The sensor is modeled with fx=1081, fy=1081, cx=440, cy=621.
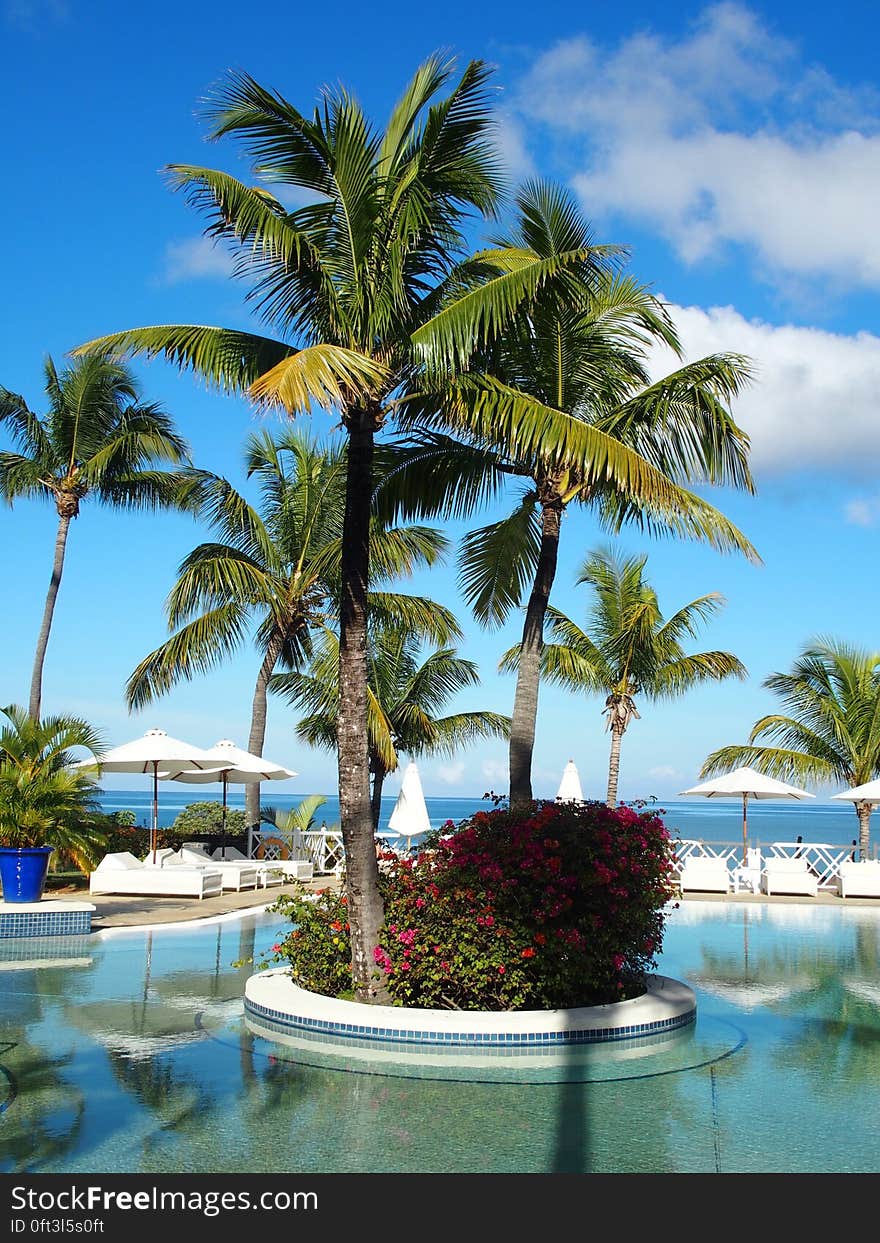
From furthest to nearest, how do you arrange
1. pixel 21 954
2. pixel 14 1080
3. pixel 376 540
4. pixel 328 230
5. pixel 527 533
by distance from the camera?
pixel 376 540 → pixel 527 533 → pixel 21 954 → pixel 328 230 → pixel 14 1080

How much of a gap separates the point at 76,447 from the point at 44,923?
12.7 metres

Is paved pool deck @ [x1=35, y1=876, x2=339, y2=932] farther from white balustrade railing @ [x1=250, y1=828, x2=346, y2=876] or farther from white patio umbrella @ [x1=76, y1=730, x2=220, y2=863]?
white balustrade railing @ [x1=250, y1=828, x2=346, y2=876]

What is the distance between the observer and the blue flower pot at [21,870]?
13062 mm

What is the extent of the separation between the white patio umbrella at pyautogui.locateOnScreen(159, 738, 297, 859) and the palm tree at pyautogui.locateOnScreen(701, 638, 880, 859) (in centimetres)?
1097

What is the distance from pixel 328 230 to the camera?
861cm

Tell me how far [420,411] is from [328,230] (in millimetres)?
1723

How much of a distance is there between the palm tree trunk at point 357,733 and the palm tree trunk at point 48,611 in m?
14.8

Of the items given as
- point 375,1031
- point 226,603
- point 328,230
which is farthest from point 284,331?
point 226,603

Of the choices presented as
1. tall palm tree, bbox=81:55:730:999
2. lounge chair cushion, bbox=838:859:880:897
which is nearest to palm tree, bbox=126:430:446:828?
lounge chair cushion, bbox=838:859:880:897

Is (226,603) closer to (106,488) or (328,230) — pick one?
(106,488)

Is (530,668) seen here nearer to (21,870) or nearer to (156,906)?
(21,870)

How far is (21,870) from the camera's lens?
13.1 meters

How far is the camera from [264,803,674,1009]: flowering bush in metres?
7.87

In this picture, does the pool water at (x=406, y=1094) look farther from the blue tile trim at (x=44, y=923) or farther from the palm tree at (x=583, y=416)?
the palm tree at (x=583, y=416)
